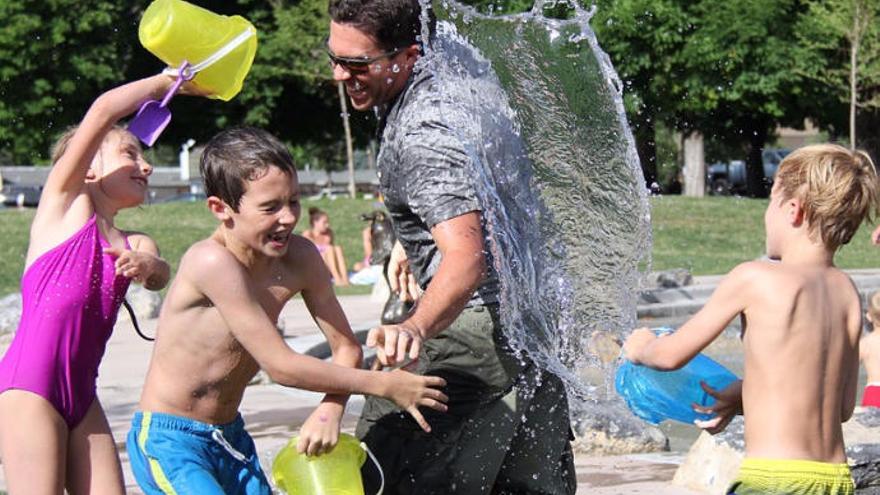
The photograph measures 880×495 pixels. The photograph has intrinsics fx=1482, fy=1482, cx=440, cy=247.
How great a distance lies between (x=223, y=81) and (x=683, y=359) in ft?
4.97

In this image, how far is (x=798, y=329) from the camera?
144 inches

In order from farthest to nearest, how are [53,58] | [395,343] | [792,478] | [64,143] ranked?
[53,58], [64,143], [792,478], [395,343]

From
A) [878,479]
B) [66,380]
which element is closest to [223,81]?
[66,380]

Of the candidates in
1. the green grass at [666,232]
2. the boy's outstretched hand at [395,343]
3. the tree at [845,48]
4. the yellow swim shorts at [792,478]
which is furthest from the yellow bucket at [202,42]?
the tree at [845,48]

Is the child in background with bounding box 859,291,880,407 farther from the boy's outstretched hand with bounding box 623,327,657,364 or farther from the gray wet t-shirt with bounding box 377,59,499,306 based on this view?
the gray wet t-shirt with bounding box 377,59,499,306

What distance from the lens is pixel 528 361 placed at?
13.4ft

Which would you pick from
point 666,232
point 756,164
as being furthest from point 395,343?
point 756,164

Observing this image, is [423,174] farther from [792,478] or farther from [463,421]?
[792,478]

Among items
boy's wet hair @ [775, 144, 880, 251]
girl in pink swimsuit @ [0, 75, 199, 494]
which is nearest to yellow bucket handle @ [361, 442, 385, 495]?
girl in pink swimsuit @ [0, 75, 199, 494]

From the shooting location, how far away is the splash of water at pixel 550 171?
4.11m

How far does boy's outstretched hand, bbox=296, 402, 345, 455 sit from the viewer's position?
12.0 feet

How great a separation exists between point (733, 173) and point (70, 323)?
4983 centimetres

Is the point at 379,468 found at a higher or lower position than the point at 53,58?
higher

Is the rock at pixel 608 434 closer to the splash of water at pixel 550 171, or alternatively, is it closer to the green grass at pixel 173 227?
the splash of water at pixel 550 171
